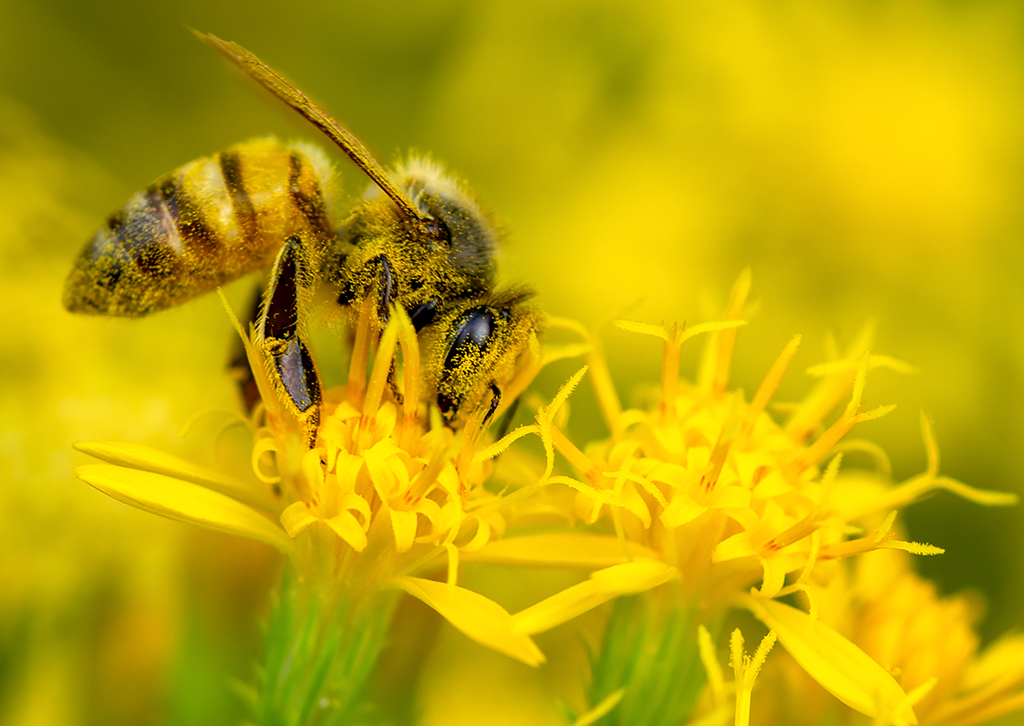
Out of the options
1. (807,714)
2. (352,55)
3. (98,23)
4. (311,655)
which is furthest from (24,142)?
(807,714)

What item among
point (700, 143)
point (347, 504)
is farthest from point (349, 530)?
point (700, 143)

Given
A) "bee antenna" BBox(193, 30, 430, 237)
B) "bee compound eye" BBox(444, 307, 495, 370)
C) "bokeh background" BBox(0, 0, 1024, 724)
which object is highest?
"bokeh background" BBox(0, 0, 1024, 724)

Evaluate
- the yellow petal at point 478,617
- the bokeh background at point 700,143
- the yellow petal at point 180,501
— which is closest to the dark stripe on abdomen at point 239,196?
the yellow petal at point 180,501

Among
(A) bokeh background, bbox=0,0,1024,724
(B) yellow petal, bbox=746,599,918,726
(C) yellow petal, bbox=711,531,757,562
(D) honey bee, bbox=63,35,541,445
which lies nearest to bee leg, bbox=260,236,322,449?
(D) honey bee, bbox=63,35,541,445

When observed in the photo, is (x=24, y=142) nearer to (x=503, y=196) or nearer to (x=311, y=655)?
(x=503, y=196)

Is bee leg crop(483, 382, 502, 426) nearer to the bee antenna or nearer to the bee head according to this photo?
the bee head

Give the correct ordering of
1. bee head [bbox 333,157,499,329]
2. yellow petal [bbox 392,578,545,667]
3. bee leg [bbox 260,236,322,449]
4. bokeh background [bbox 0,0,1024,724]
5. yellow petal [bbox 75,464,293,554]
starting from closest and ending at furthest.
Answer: yellow petal [bbox 392,578,545,667], yellow petal [bbox 75,464,293,554], bee leg [bbox 260,236,322,449], bee head [bbox 333,157,499,329], bokeh background [bbox 0,0,1024,724]
